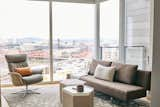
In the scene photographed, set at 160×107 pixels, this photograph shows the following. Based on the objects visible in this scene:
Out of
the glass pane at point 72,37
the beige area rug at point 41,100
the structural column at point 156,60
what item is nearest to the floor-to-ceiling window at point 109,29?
the glass pane at point 72,37

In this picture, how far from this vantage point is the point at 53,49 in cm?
594

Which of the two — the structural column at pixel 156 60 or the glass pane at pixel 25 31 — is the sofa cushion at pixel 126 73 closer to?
the glass pane at pixel 25 31

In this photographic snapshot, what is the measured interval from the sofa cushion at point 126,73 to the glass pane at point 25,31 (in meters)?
2.38

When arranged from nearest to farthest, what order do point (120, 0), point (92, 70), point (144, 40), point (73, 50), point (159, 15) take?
1. point (159, 15)
2. point (144, 40)
3. point (92, 70)
4. point (120, 0)
5. point (73, 50)

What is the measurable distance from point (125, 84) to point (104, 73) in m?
0.58

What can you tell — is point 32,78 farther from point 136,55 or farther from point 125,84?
point 136,55

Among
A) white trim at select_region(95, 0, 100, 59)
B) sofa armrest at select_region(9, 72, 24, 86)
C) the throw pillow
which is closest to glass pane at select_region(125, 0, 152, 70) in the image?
white trim at select_region(95, 0, 100, 59)

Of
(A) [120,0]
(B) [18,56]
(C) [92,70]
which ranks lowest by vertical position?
(C) [92,70]

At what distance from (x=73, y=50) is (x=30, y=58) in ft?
4.25

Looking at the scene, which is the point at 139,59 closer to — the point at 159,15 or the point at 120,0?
the point at 120,0

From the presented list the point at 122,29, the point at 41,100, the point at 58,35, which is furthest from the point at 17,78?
the point at 122,29

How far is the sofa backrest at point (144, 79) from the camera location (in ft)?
12.3

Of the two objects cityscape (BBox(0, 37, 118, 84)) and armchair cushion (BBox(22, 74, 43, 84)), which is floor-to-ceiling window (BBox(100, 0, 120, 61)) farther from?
armchair cushion (BBox(22, 74, 43, 84))

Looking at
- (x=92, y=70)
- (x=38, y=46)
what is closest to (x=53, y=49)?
(x=38, y=46)
